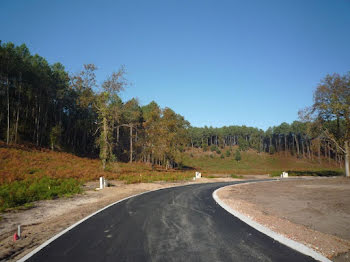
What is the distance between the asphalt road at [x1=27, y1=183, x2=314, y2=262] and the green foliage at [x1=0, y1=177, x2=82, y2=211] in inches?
249

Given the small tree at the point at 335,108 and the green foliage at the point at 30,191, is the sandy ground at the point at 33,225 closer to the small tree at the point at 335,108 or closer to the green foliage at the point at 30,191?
the green foliage at the point at 30,191

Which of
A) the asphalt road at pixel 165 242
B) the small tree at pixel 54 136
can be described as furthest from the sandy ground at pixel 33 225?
the small tree at pixel 54 136

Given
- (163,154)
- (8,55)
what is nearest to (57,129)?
(8,55)

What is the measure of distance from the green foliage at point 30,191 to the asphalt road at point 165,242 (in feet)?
20.7

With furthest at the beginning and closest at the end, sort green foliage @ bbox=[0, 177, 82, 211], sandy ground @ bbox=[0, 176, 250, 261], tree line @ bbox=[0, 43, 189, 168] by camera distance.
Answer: tree line @ bbox=[0, 43, 189, 168] < green foliage @ bbox=[0, 177, 82, 211] < sandy ground @ bbox=[0, 176, 250, 261]

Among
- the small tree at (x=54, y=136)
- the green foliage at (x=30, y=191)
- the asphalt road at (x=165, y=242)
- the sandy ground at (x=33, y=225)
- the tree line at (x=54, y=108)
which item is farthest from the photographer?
the small tree at (x=54, y=136)

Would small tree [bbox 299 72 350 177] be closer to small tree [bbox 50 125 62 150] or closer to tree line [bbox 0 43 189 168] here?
tree line [bbox 0 43 189 168]

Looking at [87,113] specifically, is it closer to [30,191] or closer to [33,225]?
[30,191]

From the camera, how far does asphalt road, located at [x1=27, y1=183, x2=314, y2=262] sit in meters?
4.62

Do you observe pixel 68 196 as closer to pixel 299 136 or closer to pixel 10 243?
pixel 10 243

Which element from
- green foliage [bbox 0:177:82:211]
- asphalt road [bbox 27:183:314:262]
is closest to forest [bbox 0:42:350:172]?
green foliage [bbox 0:177:82:211]

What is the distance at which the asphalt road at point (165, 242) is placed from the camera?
4.62m

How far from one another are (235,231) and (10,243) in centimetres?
612

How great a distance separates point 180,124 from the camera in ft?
154
